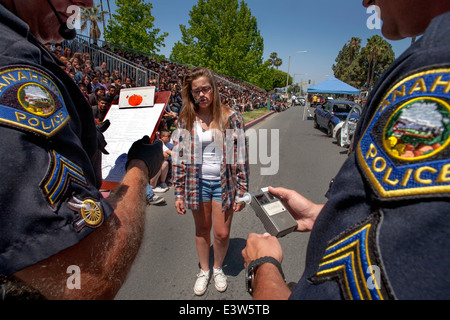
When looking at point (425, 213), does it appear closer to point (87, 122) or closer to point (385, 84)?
point (385, 84)

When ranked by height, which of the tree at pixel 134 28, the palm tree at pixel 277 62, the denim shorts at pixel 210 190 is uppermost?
the palm tree at pixel 277 62

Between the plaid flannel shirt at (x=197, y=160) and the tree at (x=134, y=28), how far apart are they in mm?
14777

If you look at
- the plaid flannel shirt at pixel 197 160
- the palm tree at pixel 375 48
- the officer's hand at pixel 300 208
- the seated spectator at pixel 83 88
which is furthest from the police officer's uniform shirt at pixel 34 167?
the palm tree at pixel 375 48

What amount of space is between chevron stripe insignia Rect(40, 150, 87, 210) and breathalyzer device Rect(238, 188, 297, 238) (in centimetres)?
98

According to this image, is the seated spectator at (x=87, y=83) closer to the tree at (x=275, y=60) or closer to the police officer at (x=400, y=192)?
the police officer at (x=400, y=192)

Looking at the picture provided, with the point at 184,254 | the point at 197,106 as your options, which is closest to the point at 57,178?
the point at 197,106

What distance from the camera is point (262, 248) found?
3.88 ft

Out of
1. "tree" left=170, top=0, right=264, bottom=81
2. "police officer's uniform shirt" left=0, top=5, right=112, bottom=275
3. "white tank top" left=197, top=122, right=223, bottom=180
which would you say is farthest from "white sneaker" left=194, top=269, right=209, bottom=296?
"tree" left=170, top=0, right=264, bottom=81

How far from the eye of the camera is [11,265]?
0.63m

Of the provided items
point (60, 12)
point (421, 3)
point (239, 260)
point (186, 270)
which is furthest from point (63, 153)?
point (239, 260)

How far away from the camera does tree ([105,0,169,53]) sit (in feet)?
45.6

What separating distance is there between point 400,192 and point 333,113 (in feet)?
41.6

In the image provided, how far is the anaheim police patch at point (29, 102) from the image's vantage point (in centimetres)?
62

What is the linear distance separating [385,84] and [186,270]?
2.73 meters
